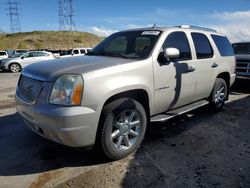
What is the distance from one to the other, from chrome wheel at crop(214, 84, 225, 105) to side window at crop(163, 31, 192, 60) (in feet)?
5.25

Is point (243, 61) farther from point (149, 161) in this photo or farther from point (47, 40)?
point (47, 40)

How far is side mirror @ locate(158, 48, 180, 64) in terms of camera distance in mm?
4051

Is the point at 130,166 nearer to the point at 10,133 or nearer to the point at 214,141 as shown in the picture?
the point at 214,141

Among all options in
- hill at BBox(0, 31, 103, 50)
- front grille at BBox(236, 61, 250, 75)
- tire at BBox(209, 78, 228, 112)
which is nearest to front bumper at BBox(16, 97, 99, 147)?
tire at BBox(209, 78, 228, 112)

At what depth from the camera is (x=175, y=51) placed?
411cm

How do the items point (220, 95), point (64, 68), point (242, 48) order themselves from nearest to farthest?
point (64, 68) → point (220, 95) → point (242, 48)

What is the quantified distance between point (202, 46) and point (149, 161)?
2.77m

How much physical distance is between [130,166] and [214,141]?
1724 millimetres

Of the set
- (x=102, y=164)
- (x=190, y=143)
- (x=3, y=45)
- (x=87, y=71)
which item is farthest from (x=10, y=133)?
(x=3, y=45)

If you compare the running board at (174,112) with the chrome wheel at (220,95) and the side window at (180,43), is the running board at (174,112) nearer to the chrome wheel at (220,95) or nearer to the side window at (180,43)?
the chrome wheel at (220,95)

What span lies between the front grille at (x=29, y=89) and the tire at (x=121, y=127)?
2.98 ft

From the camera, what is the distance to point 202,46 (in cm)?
533

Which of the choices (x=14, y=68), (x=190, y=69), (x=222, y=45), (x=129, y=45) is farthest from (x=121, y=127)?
(x=14, y=68)

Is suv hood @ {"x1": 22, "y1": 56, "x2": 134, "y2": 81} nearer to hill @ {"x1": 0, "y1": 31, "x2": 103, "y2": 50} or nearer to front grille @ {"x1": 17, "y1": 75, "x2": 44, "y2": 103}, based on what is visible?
front grille @ {"x1": 17, "y1": 75, "x2": 44, "y2": 103}
